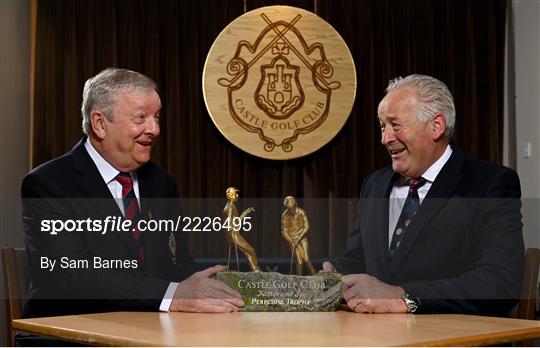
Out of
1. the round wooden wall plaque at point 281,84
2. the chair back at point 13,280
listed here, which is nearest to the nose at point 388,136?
the chair back at point 13,280

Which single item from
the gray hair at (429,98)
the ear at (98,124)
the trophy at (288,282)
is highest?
the gray hair at (429,98)

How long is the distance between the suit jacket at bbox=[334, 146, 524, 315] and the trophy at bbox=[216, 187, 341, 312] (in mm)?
249

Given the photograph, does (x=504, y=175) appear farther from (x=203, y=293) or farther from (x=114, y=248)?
(x=114, y=248)

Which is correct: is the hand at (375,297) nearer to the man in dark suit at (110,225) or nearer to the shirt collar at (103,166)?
the man in dark suit at (110,225)

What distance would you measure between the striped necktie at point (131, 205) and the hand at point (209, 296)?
38 centimetres

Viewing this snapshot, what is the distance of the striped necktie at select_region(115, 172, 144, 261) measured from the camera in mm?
3033

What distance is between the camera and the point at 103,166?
3.15 m

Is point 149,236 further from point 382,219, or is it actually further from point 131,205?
point 382,219

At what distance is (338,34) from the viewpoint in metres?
6.34

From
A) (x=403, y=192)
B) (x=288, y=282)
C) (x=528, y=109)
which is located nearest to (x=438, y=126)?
(x=403, y=192)

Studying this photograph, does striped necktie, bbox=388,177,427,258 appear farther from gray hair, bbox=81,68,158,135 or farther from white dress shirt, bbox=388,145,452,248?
gray hair, bbox=81,68,158,135

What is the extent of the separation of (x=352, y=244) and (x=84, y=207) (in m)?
1.04

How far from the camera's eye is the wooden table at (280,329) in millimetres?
2059

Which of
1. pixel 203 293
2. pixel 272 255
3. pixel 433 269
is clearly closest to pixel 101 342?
pixel 203 293
